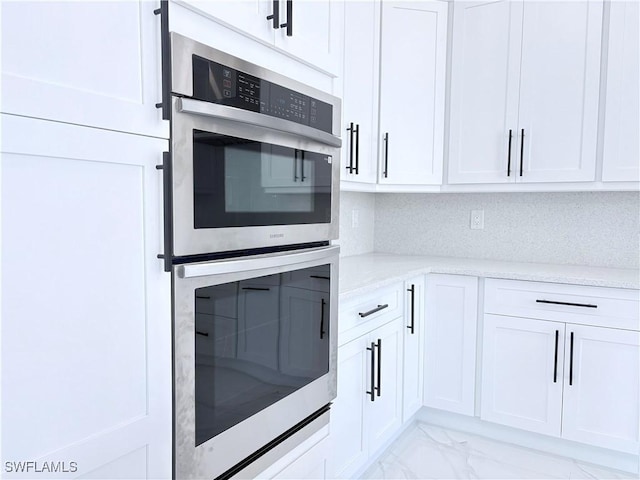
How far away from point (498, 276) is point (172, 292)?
6.26 ft

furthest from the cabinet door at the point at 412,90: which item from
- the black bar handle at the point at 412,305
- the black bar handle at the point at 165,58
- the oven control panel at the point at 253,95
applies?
the black bar handle at the point at 165,58

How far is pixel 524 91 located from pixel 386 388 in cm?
172

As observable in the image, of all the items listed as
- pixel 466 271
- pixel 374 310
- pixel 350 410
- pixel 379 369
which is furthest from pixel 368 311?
pixel 466 271

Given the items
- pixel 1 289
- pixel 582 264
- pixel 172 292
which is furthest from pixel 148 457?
pixel 582 264

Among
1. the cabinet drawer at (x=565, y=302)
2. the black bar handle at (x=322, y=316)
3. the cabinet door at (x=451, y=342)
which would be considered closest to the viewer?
the black bar handle at (x=322, y=316)

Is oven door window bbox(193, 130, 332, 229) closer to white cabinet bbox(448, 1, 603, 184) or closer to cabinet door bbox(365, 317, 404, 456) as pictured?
cabinet door bbox(365, 317, 404, 456)

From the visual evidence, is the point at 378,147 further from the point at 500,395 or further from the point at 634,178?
the point at 500,395

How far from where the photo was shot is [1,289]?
656 mm

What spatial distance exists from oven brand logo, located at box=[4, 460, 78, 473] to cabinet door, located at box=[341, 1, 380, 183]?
169cm

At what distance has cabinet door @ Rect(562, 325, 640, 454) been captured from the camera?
2115 millimetres

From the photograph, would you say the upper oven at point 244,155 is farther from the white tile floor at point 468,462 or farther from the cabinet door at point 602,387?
the cabinet door at point 602,387

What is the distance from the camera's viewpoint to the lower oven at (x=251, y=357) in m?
0.93

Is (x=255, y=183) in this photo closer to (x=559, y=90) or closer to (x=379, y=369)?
(x=379, y=369)

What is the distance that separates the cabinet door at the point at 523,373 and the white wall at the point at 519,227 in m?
0.62
